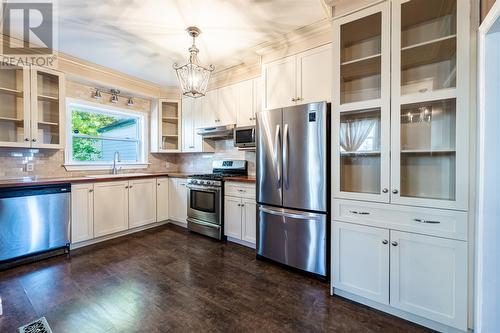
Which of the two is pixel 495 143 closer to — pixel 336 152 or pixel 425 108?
pixel 425 108

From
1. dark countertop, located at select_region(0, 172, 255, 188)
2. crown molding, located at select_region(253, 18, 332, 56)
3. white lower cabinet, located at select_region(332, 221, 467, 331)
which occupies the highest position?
crown molding, located at select_region(253, 18, 332, 56)

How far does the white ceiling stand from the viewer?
7.07 feet

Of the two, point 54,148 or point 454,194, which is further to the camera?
point 54,148

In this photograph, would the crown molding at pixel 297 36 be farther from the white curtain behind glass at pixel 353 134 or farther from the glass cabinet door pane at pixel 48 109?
the glass cabinet door pane at pixel 48 109

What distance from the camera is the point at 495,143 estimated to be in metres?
1.38

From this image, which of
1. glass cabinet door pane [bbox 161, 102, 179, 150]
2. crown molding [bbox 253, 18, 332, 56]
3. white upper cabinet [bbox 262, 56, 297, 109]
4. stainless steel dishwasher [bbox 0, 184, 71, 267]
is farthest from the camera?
glass cabinet door pane [bbox 161, 102, 179, 150]

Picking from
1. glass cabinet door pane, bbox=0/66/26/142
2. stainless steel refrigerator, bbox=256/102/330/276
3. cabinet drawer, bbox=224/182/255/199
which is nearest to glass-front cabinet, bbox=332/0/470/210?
stainless steel refrigerator, bbox=256/102/330/276

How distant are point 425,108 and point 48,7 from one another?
138 inches

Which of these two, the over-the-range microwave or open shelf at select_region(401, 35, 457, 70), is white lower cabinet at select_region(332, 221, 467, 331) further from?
the over-the-range microwave

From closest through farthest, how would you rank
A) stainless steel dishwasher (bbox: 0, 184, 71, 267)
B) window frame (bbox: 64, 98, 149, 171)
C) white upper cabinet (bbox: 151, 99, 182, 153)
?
stainless steel dishwasher (bbox: 0, 184, 71, 267) → window frame (bbox: 64, 98, 149, 171) → white upper cabinet (bbox: 151, 99, 182, 153)

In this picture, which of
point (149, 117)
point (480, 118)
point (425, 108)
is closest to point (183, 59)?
point (149, 117)

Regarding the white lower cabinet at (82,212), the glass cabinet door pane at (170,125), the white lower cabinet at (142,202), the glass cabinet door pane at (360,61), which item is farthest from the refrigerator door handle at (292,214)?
the glass cabinet door pane at (170,125)

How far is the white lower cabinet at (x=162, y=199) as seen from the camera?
4156mm

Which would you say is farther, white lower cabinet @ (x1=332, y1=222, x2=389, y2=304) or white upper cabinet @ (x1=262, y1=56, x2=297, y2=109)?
white upper cabinet @ (x1=262, y1=56, x2=297, y2=109)
